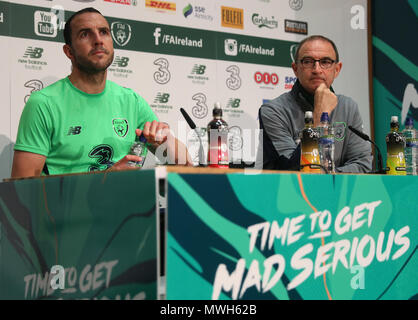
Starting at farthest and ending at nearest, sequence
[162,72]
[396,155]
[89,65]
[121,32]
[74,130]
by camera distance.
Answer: [162,72] → [121,32] → [89,65] → [74,130] → [396,155]

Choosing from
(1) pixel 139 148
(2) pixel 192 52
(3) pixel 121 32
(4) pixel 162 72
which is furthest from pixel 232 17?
(1) pixel 139 148

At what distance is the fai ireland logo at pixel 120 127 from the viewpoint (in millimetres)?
2389

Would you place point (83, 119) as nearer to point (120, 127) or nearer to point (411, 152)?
point (120, 127)

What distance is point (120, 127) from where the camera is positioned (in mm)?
2414

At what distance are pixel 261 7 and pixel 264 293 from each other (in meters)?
3.24

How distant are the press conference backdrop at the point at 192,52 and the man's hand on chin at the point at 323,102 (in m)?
1.47

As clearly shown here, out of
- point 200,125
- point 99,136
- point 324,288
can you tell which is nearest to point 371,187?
point 324,288

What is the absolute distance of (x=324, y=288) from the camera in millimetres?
1436

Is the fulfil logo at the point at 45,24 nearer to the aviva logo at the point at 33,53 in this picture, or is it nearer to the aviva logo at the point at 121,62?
the aviva logo at the point at 33,53

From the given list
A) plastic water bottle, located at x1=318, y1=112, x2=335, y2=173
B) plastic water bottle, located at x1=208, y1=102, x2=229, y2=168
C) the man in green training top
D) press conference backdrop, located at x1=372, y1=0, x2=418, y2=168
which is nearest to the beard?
the man in green training top

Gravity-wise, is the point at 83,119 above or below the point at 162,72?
below

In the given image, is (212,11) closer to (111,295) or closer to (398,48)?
(398,48)

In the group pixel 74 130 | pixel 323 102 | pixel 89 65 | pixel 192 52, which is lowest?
pixel 74 130

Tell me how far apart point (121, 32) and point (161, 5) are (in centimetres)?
39
